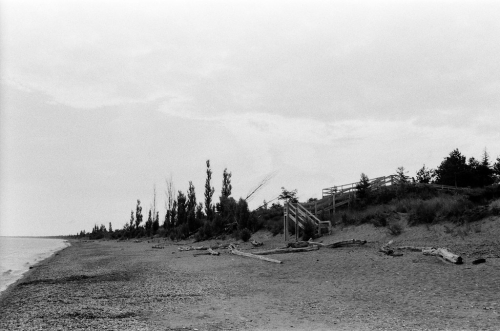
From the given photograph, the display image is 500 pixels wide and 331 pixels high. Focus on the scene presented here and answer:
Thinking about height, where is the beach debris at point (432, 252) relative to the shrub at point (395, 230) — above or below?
below

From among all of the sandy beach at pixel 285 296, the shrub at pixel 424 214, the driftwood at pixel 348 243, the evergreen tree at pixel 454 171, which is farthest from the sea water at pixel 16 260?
the evergreen tree at pixel 454 171

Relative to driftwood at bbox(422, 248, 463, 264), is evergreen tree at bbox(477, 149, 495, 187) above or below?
above

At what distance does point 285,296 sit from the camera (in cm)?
848

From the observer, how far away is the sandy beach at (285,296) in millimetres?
6285

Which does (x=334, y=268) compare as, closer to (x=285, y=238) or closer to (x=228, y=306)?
(x=228, y=306)

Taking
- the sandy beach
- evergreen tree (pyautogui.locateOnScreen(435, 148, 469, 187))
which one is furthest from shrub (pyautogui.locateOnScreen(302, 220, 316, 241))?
evergreen tree (pyautogui.locateOnScreen(435, 148, 469, 187))

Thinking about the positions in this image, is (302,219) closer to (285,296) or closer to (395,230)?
(395,230)

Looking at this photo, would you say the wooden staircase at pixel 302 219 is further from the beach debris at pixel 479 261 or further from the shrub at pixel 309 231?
the beach debris at pixel 479 261

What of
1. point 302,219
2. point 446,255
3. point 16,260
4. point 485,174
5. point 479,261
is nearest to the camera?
point 479,261

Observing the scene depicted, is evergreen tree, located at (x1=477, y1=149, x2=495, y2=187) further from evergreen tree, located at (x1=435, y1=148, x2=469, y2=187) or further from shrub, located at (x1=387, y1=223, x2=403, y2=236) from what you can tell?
shrub, located at (x1=387, y1=223, x2=403, y2=236)

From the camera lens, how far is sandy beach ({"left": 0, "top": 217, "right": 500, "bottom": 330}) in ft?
20.6

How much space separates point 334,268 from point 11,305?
799cm

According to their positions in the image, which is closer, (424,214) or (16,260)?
(424,214)

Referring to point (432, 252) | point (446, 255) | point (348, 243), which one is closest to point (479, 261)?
point (446, 255)
